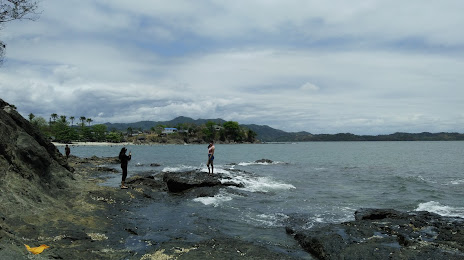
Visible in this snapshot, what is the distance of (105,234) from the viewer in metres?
9.27

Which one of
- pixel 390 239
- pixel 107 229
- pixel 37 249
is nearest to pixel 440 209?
pixel 390 239

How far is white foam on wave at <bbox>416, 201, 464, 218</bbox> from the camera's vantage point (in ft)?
50.2

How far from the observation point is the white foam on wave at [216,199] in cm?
1631

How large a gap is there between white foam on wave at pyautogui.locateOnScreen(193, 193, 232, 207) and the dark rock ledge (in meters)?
5.80

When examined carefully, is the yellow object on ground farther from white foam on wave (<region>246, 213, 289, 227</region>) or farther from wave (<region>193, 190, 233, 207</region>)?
wave (<region>193, 190, 233, 207</region>)

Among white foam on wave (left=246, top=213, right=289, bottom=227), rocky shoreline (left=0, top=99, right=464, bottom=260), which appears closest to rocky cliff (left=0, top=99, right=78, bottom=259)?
rocky shoreline (left=0, top=99, right=464, bottom=260)

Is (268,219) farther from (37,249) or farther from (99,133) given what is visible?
(99,133)

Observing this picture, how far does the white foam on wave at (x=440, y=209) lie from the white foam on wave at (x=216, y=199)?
35.2 feet

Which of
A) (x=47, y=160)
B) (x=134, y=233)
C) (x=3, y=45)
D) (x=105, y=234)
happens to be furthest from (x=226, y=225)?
(x=3, y=45)

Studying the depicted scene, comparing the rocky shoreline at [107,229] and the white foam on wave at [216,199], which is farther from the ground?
the rocky shoreline at [107,229]

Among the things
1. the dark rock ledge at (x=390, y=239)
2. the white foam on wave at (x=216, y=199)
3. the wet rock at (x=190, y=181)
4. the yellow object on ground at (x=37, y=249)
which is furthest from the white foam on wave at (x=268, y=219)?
the yellow object on ground at (x=37, y=249)

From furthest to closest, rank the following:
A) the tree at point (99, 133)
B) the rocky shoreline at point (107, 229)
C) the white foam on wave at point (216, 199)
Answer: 1. the tree at point (99, 133)
2. the white foam on wave at point (216, 199)
3. the rocky shoreline at point (107, 229)

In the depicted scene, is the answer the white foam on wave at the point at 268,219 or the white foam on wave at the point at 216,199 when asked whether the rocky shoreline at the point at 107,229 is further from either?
the white foam on wave at the point at 216,199

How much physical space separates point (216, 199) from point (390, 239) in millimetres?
9908
